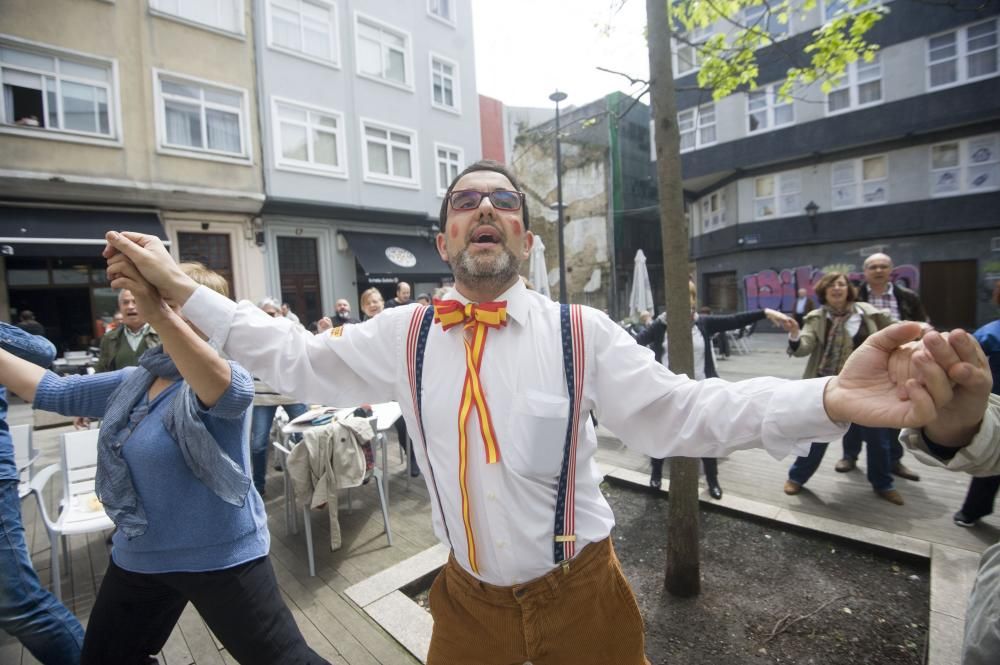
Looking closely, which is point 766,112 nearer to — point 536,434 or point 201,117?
point 201,117

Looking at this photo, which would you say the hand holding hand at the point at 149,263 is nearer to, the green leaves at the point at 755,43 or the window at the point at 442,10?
the green leaves at the point at 755,43

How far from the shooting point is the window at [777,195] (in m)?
19.7

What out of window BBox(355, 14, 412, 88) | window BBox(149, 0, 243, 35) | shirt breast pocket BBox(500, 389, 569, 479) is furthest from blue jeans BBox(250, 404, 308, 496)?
window BBox(355, 14, 412, 88)

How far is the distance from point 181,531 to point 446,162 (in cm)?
1635

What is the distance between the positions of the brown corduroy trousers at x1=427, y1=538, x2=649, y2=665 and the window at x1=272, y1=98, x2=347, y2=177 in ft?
44.1

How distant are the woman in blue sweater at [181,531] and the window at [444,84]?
54.0 ft

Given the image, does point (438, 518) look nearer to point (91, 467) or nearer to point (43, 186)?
point (91, 467)

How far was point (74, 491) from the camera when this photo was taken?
3.78 metres

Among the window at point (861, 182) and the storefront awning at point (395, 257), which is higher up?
the window at point (861, 182)

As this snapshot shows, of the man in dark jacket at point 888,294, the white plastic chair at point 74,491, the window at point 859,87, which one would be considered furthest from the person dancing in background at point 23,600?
the window at point 859,87

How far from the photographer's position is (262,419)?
484 cm

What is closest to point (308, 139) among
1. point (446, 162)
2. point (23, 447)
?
point (446, 162)

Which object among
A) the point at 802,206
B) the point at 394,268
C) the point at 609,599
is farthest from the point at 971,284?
the point at 609,599

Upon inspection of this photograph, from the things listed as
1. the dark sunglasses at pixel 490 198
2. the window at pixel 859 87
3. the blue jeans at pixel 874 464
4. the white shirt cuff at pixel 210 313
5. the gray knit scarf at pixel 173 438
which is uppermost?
the window at pixel 859 87
